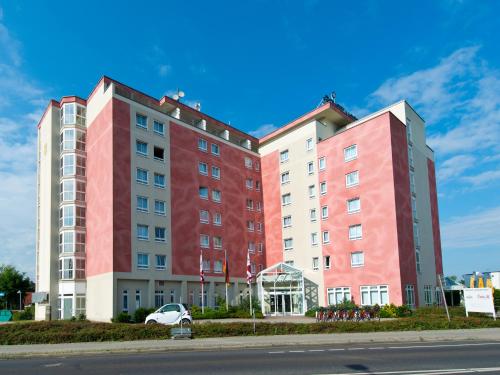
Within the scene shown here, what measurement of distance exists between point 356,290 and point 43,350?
31047mm

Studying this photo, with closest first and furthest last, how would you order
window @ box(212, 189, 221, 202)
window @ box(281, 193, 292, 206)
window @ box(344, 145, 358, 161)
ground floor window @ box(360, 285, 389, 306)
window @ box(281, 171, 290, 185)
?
ground floor window @ box(360, 285, 389, 306) → window @ box(344, 145, 358, 161) → window @ box(212, 189, 221, 202) → window @ box(281, 193, 292, 206) → window @ box(281, 171, 290, 185)

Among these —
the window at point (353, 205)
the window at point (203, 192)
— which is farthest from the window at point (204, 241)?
the window at point (353, 205)

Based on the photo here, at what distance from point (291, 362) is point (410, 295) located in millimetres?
31085

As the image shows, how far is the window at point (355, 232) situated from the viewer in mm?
43969

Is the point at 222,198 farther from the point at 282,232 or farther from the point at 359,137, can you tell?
the point at 359,137

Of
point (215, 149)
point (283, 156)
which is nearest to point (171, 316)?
point (215, 149)

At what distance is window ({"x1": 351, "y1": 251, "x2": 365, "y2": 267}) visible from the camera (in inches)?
1705

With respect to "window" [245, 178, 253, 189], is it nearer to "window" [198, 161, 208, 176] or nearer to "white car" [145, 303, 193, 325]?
"window" [198, 161, 208, 176]

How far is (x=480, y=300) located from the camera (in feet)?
94.1

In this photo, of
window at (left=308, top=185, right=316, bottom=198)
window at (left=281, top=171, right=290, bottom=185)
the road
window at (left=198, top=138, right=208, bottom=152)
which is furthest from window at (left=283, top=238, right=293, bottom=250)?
the road

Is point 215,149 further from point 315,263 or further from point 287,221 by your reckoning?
point 315,263

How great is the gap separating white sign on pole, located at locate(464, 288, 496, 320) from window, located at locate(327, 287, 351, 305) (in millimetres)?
14442

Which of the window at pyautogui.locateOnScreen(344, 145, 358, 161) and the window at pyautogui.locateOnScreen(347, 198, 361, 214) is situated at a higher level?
the window at pyautogui.locateOnScreen(344, 145, 358, 161)

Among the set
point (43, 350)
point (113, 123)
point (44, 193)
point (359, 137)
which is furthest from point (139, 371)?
point (44, 193)
